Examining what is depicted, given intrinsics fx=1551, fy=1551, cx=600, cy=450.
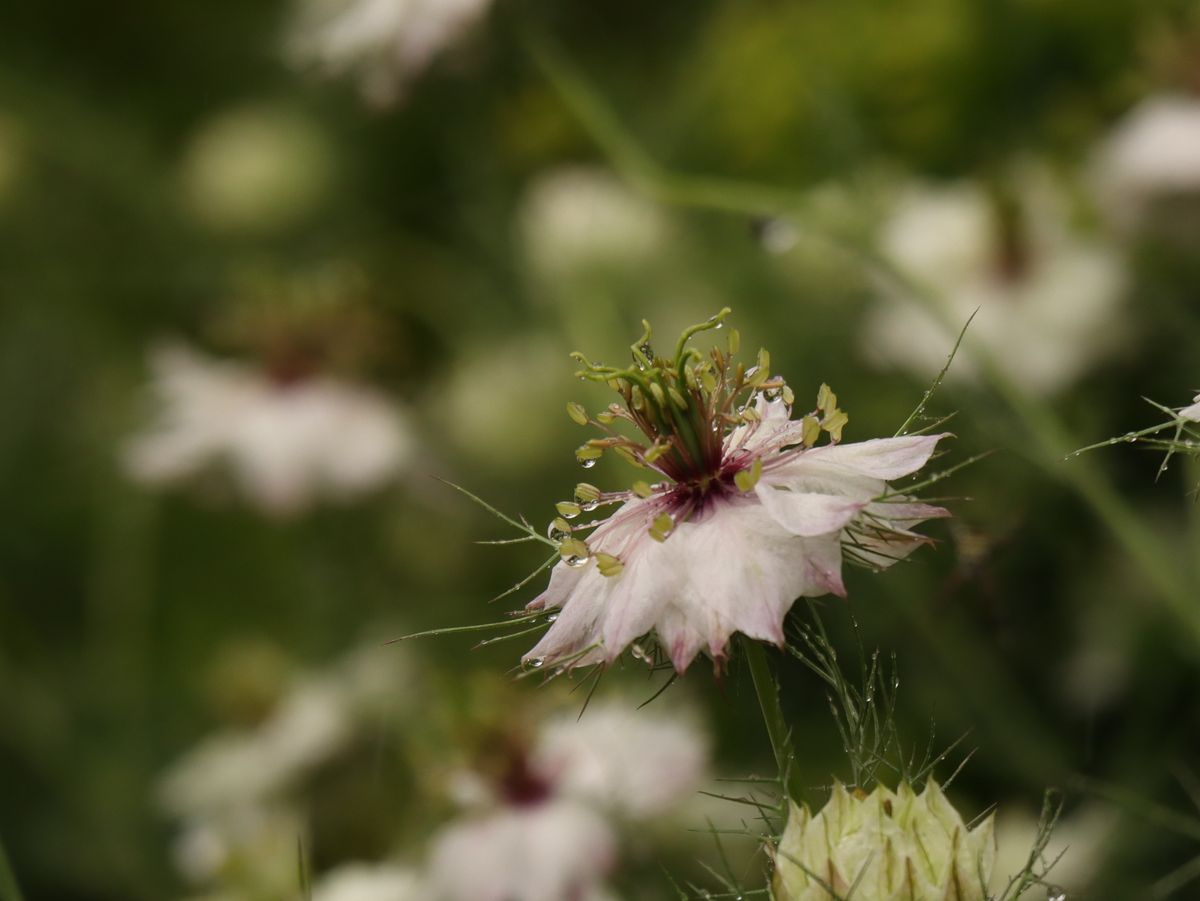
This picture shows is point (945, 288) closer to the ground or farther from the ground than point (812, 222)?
closer to the ground

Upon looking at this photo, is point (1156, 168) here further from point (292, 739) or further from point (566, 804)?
point (292, 739)

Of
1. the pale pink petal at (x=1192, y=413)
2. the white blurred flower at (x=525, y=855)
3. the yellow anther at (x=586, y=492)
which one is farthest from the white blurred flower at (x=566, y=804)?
the pale pink petal at (x=1192, y=413)

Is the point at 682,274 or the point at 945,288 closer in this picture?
the point at 945,288

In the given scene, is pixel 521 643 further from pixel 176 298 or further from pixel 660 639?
pixel 176 298

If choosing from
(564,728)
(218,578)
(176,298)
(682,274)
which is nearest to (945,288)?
(682,274)

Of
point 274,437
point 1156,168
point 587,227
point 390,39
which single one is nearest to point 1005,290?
point 1156,168

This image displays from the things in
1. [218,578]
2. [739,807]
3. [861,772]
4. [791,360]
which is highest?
[861,772]
